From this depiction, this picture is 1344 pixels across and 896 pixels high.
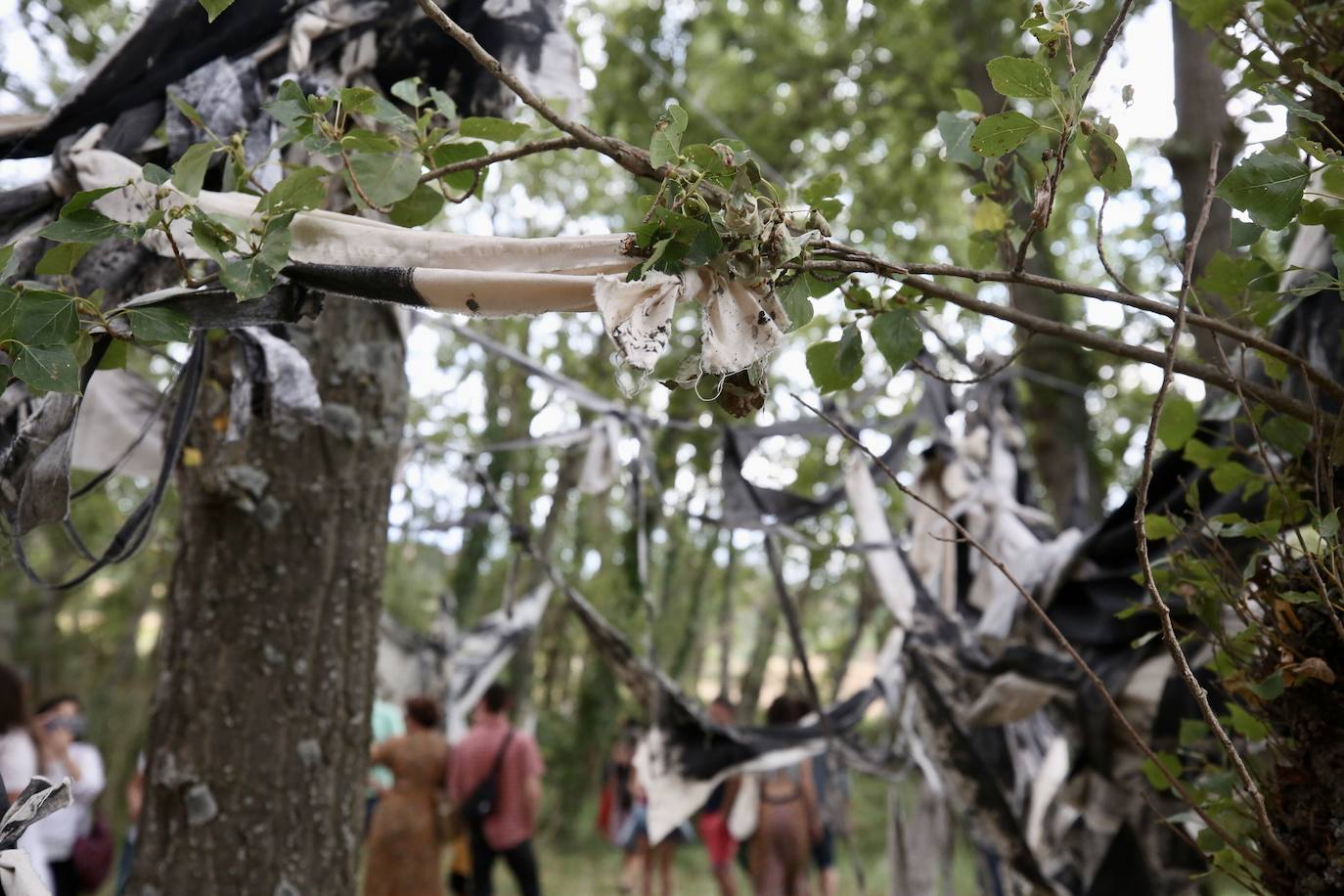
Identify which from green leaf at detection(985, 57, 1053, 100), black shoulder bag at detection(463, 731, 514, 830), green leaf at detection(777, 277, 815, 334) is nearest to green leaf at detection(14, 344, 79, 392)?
green leaf at detection(777, 277, 815, 334)

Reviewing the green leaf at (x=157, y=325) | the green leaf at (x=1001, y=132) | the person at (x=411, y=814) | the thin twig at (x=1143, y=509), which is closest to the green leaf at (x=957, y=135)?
the green leaf at (x=1001, y=132)

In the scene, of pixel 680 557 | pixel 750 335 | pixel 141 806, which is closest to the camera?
pixel 750 335

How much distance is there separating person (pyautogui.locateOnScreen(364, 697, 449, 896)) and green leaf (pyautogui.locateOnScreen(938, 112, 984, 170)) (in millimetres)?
3931

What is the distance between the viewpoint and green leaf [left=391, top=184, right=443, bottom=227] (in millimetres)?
1571

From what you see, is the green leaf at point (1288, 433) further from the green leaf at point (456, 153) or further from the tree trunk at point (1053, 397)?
the tree trunk at point (1053, 397)

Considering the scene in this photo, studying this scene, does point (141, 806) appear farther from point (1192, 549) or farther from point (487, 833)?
point (487, 833)

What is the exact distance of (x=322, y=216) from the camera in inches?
57.9

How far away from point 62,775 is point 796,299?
12.5 feet

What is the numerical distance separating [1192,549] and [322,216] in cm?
131

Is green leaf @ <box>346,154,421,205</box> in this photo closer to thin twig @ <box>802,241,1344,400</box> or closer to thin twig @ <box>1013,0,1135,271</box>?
thin twig @ <box>802,241,1344,400</box>

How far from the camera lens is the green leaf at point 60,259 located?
136cm

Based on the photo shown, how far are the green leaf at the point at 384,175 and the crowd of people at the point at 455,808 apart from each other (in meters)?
2.83

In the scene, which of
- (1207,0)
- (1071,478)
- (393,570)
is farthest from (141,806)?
(393,570)

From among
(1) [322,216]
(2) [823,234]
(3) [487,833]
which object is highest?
(1) [322,216]
